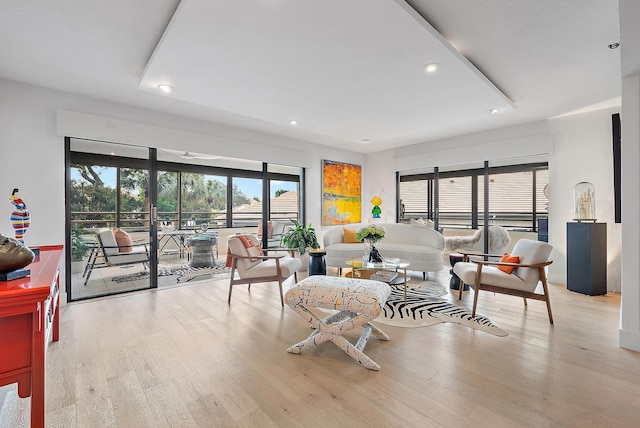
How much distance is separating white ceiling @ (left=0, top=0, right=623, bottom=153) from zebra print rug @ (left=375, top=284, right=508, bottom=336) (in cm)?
248

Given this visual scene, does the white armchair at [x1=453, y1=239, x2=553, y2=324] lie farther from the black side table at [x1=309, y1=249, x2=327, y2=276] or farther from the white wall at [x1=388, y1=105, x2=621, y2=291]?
the black side table at [x1=309, y1=249, x2=327, y2=276]

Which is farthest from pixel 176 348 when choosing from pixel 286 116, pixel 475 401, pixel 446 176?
pixel 446 176

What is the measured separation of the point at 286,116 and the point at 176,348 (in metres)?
3.23

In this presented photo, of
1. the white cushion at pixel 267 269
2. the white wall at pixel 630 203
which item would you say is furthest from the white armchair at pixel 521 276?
the white cushion at pixel 267 269

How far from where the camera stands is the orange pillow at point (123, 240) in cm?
413

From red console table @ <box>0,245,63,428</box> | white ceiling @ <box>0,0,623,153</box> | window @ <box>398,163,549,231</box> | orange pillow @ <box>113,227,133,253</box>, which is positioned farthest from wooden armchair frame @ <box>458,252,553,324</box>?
orange pillow @ <box>113,227,133,253</box>

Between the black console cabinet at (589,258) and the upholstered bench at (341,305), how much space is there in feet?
10.8

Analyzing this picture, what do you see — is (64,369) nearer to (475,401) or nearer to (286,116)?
(475,401)

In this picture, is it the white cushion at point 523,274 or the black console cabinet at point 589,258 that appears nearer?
the white cushion at point 523,274

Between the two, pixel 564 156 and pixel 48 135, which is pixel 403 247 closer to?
pixel 564 156

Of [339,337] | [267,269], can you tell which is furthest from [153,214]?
[339,337]

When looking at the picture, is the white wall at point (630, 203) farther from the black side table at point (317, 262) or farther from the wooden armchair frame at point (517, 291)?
the black side table at point (317, 262)

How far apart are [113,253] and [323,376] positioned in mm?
3673

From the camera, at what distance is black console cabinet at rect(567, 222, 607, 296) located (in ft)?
12.7
